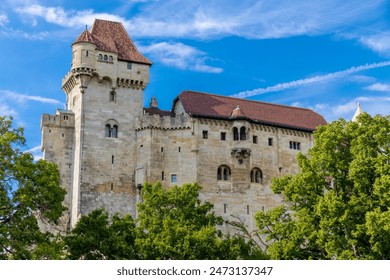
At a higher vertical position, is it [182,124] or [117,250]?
[182,124]

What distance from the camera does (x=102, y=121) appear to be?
77500 millimetres

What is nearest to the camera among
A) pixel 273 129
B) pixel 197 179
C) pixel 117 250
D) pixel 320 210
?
pixel 320 210

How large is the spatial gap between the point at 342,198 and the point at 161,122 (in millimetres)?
37084

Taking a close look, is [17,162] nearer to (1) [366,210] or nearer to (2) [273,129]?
(1) [366,210]

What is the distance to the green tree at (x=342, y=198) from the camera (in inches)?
1672

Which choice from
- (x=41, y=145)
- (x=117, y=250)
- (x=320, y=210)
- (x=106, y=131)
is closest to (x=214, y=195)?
(x=106, y=131)

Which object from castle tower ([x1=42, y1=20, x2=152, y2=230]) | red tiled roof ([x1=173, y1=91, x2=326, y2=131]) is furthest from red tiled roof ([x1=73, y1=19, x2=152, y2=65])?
red tiled roof ([x1=173, y1=91, x2=326, y2=131])

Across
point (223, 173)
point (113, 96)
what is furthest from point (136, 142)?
point (223, 173)

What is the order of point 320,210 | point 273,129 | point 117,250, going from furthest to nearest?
point 273,129
point 117,250
point 320,210

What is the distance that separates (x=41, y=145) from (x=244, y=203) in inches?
900

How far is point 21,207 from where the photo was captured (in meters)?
44.6

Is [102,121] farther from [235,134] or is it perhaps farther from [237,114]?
[237,114]

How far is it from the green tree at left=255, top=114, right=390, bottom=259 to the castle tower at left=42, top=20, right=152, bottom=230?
102 feet

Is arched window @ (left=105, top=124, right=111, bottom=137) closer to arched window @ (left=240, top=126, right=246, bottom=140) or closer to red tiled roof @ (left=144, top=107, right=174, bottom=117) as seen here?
red tiled roof @ (left=144, top=107, right=174, bottom=117)
